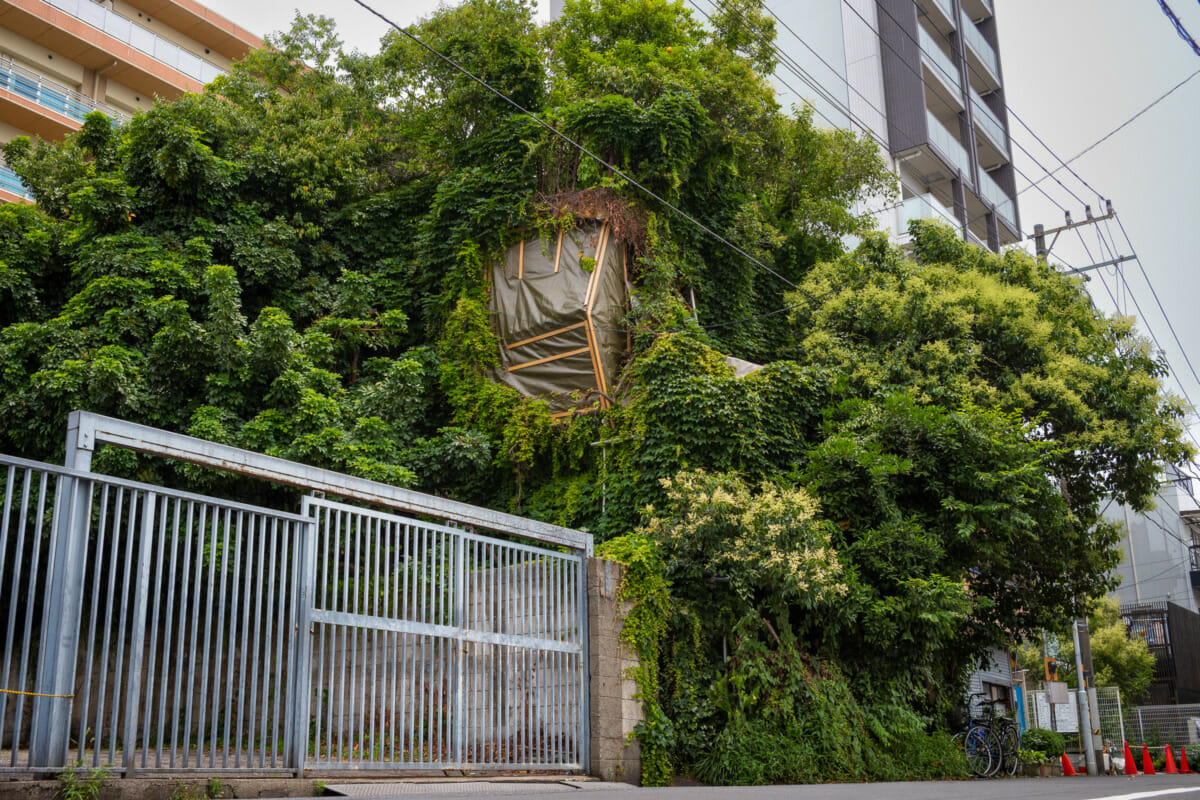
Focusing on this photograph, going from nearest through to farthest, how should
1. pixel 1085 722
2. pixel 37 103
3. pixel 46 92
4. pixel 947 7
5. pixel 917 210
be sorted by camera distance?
pixel 1085 722 < pixel 37 103 < pixel 46 92 < pixel 917 210 < pixel 947 7

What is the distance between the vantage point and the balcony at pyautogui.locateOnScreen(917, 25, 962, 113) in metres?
32.1

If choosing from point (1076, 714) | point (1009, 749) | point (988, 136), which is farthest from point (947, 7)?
point (1009, 749)

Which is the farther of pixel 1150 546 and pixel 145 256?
pixel 1150 546

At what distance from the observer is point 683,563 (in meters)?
11.3

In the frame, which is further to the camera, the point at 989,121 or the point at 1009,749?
the point at 989,121

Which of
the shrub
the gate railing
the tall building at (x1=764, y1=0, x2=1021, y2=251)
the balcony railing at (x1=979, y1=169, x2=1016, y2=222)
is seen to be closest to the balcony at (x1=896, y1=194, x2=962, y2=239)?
the tall building at (x1=764, y1=0, x2=1021, y2=251)

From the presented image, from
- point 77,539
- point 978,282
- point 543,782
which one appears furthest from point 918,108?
point 77,539

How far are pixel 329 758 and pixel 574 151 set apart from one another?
1322 cm

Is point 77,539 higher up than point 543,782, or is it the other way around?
point 77,539

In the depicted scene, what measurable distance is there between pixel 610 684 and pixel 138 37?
90.7ft

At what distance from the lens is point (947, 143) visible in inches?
1303

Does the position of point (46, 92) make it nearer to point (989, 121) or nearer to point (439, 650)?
point (439, 650)

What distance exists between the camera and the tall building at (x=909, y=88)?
31.4 meters

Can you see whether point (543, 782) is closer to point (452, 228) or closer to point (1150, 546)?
point (452, 228)
